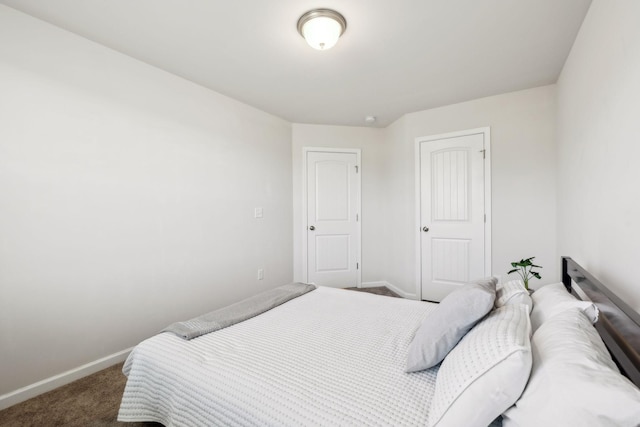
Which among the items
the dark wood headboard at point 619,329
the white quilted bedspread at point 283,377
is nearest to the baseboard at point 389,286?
the white quilted bedspread at point 283,377

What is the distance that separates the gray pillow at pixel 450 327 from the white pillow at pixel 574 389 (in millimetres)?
201

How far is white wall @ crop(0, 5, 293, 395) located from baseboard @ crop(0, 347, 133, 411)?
45mm

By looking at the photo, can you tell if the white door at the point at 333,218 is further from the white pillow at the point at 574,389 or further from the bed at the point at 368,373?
the white pillow at the point at 574,389

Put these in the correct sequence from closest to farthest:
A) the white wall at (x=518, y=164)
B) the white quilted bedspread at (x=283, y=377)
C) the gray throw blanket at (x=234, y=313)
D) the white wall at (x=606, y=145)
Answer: the white quilted bedspread at (x=283, y=377), the white wall at (x=606, y=145), the gray throw blanket at (x=234, y=313), the white wall at (x=518, y=164)

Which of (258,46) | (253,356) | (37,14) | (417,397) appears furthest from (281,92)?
(417,397)

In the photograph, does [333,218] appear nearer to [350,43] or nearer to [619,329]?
[350,43]

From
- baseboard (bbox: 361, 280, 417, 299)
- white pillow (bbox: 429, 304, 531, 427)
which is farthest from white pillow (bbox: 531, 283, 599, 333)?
baseboard (bbox: 361, 280, 417, 299)

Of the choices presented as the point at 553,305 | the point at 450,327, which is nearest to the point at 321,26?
the point at 450,327

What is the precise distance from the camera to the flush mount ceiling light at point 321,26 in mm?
1718

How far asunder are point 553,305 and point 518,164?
7.25 ft

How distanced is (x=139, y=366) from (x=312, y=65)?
231 cm

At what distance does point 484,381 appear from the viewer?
0.80m

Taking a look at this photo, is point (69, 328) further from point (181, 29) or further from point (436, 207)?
point (436, 207)

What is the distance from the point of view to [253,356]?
50.1 inches
